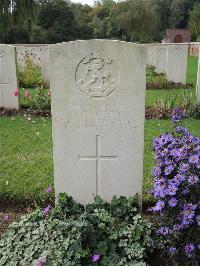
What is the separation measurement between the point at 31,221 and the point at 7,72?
19.3 feet

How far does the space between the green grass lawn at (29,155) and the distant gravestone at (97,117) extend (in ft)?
2.66

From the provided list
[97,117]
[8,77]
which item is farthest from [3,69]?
[97,117]

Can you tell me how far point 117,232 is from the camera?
10.4 ft

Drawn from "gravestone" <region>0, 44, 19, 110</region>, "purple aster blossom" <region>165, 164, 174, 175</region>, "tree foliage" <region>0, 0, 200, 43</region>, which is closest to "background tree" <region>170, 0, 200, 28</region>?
"tree foliage" <region>0, 0, 200, 43</region>

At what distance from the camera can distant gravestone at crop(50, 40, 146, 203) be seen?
330 cm

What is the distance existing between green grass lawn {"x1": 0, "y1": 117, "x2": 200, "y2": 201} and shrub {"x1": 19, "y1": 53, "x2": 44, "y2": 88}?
4.81 meters

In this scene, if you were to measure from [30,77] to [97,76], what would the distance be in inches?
386

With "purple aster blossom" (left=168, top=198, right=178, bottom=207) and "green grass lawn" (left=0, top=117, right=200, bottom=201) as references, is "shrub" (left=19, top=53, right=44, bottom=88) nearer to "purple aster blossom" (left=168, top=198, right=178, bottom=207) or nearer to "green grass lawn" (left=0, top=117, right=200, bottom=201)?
"green grass lawn" (left=0, top=117, right=200, bottom=201)

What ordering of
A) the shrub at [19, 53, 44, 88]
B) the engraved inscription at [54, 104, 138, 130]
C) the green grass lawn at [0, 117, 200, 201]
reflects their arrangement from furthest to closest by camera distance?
the shrub at [19, 53, 44, 88], the green grass lawn at [0, 117, 200, 201], the engraved inscription at [54, 104, 138, 130]

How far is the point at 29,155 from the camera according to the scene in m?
5.73

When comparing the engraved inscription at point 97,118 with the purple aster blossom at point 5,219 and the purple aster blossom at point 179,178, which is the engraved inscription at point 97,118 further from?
the purple aster blossom at point 5,219

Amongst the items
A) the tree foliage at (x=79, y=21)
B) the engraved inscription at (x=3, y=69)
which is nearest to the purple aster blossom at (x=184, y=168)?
the engraved inscription at (x=3, y=69)

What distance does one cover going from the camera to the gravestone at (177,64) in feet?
43.5

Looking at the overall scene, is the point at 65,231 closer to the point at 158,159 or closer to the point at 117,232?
the point at 117,232
